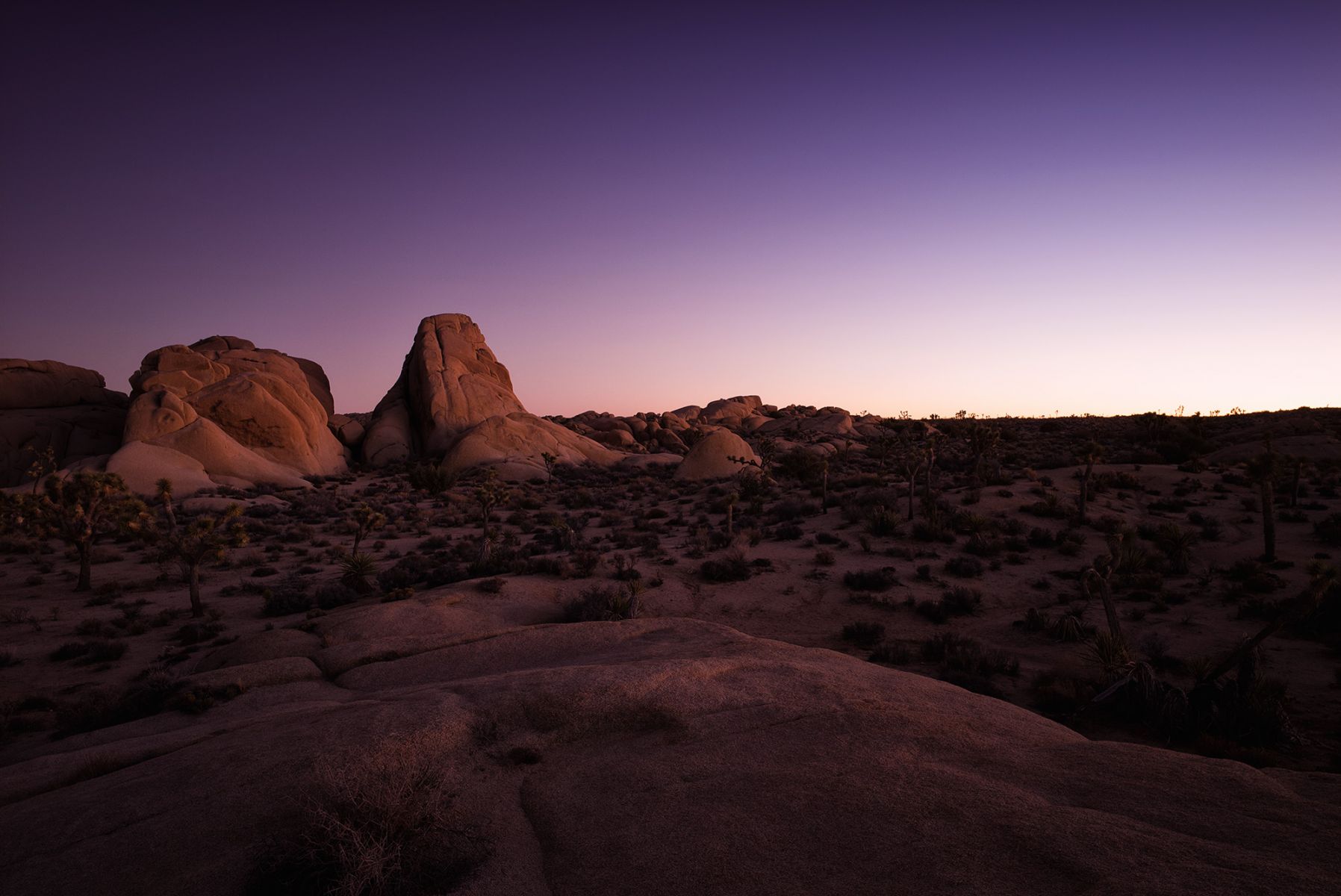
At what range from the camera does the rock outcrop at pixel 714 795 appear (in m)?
4.00

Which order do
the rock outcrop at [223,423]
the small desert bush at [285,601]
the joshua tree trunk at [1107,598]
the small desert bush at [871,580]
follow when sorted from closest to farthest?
the joshua tree trunk at [1107,598] < the small desert bush at [285,601] < the small desert bush at [871,580] < the rock outcrop at [223,423]

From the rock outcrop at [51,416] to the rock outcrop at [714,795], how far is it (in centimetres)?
5165

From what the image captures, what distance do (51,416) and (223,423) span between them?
15.0 metres

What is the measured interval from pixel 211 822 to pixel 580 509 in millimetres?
29906

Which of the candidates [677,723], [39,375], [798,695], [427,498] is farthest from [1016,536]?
[39,375]

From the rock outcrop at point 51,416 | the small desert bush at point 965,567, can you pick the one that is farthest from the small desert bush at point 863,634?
the rock outcrop at point 51,416

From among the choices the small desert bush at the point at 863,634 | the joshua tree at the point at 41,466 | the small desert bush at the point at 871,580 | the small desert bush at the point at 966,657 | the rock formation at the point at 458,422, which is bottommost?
the small desert bush at the point at 863,634

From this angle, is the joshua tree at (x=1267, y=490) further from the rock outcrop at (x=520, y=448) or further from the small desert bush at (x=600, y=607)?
the rock outcrop at (x=520, y=448)

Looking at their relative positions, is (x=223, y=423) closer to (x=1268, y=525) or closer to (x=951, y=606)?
(x=951, y=606)

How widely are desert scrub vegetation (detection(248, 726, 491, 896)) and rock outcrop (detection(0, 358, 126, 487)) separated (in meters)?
53.0

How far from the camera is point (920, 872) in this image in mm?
3930

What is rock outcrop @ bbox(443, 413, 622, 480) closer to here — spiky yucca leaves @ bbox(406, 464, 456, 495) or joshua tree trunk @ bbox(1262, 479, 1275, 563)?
spiky yucca leaves @ bbox(406, 464, 456, 495)

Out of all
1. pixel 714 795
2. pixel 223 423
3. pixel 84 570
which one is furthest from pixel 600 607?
pixel 223 423

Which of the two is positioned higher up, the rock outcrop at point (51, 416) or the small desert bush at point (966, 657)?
the rock outcrop at point (51, 416)
